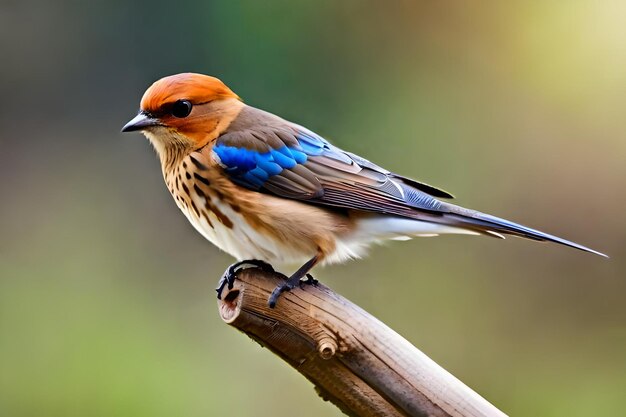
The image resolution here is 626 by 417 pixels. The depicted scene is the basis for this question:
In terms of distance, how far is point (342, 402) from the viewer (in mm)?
2773

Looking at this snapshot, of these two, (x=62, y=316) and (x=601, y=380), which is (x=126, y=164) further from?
(x=601, y=380)

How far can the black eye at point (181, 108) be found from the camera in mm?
3428

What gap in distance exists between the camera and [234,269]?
319 centimetres

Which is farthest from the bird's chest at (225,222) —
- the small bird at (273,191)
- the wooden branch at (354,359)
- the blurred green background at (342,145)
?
the blurred green background at (342,145)

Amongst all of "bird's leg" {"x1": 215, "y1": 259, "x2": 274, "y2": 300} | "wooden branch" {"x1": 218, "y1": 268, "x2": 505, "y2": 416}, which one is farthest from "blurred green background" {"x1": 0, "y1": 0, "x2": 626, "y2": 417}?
"wooden branch" {"x1": 218, "y1": 268, "x2": 505, "y2": 416}

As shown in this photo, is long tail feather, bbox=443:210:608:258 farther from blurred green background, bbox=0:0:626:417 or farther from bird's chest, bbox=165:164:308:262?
blurred green background, bbox=0:0:626:417

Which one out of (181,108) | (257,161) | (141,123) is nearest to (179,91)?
(181,108)

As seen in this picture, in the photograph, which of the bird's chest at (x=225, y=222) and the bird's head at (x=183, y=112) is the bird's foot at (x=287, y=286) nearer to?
the bird's chest at (x=225, y=222)

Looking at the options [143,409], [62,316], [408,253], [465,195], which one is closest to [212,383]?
[143,409]

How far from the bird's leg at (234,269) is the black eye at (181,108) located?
0.58 metres

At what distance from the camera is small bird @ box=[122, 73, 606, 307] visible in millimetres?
3270

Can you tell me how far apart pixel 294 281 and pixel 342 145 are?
9.76ft

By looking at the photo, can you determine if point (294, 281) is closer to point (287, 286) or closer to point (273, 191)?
point (287, 286)

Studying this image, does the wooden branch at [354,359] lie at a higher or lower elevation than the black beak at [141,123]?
lower
